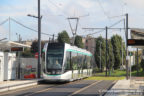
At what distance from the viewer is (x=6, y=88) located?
22359 mm

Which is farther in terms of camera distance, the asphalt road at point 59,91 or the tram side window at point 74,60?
the tram side window at point 74,60

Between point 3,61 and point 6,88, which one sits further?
point 3,61

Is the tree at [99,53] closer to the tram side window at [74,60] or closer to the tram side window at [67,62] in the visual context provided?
the tram side window at [74,60]

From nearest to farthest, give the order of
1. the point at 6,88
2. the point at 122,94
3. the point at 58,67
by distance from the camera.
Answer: the point at 122,94, the point at 6,88, the point at 58,67

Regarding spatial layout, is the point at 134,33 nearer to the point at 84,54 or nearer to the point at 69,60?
the point at 69,60

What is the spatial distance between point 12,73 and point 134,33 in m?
19.3

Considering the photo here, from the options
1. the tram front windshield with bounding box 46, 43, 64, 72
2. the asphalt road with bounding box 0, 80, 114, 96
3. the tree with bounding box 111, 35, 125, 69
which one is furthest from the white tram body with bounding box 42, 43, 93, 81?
the tree with bounding box 111, 35, 125, 69

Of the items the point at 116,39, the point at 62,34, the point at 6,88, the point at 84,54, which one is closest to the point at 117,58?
the point at 116,39

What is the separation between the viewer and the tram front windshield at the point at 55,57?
27.9m

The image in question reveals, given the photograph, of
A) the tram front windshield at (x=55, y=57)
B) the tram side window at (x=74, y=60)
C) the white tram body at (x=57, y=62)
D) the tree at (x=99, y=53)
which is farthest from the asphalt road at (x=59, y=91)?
the tree at (x=99, y=53)

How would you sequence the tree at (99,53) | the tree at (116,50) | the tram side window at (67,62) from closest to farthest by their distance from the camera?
the tram side window at (67,62), the tree at (99,53), the tree at (116,50)

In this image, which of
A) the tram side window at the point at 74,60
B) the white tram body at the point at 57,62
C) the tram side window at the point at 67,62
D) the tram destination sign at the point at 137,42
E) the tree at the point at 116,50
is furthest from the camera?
the tree at the point at 116,50

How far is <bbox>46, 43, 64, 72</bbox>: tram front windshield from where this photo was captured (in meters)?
27.9

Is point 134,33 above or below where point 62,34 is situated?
below
